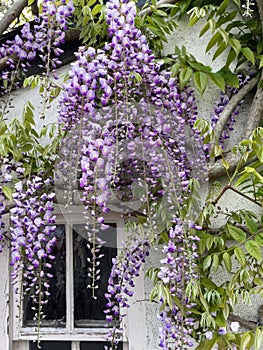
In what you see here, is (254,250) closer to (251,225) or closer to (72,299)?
(251,225)

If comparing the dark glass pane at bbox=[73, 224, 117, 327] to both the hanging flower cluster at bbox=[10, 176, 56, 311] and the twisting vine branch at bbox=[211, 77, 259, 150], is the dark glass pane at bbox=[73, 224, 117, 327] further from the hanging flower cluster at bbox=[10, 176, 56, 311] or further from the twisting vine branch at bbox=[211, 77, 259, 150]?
the twisting vine branch at bbox=[211, 77, 259, 150]

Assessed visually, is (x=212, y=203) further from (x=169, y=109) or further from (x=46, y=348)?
(x=46, y=348)

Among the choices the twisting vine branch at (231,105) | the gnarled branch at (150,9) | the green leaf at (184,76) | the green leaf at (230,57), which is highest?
the gnarled branch at (150,9)

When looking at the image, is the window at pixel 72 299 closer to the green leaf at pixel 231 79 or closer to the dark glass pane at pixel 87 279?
the dark glass pane at pixel 87 279

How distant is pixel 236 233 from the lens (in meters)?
1.78

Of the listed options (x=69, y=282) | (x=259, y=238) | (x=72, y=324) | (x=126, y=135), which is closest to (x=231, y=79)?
(x=126, y=135)

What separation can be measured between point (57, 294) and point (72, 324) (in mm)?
130

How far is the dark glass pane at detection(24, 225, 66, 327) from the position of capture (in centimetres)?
215

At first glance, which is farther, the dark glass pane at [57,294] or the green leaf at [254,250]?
the dark glass pane at [57,294]

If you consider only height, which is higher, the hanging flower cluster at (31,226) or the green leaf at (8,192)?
the green leaf at (8,192)

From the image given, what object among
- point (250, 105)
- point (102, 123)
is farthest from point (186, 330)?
point (250, 105)

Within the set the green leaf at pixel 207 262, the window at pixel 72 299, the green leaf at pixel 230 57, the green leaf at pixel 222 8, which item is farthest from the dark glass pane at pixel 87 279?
the green leaf at pixel 222 8

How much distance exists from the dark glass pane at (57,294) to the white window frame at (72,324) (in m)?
0.02

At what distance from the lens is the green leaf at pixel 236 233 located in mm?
1766
